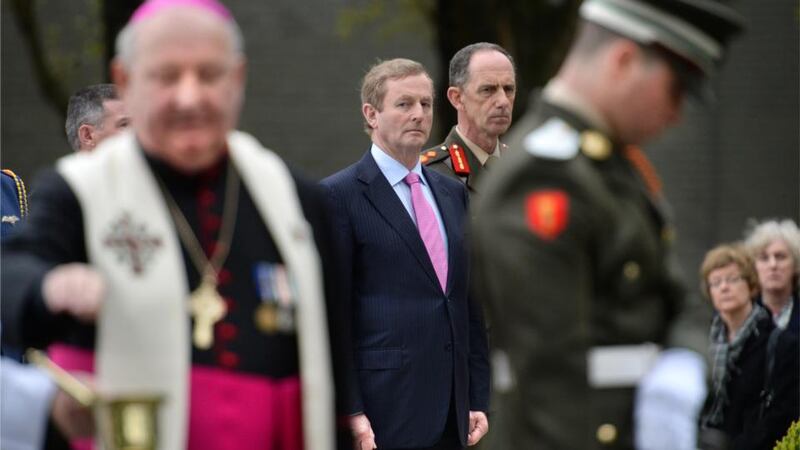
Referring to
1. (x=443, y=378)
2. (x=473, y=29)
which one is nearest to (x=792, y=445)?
(x=443, y=378)

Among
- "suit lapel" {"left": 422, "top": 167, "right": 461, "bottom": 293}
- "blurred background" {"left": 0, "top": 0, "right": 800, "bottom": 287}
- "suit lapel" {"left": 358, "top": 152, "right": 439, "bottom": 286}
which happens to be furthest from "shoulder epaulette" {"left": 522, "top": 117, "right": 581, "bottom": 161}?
"blurred background" {"left": 0, "top": 0, "right": 800, "bottom": 287}

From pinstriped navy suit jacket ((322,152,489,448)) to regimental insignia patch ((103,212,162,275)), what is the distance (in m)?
3.15

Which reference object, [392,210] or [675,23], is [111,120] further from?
[675,23]

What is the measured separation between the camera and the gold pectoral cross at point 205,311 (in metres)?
4.17

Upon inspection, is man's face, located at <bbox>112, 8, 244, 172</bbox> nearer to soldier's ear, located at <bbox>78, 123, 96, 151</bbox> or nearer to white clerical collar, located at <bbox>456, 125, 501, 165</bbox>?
soldier's ear, located at <bbox>78, 123, 96, 151</bbox>

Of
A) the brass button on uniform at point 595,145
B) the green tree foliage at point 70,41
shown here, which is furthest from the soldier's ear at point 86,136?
the green tree foliage at point 70,41

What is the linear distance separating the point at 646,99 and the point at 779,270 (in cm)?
660

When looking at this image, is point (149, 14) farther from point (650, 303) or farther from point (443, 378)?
point (443, 378)

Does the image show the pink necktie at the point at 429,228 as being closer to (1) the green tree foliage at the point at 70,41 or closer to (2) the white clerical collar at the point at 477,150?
(2) the white clerical collar at the point at 477,150

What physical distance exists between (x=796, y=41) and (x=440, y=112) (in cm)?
617

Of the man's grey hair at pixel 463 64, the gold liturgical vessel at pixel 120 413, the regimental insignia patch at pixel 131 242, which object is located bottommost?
the gold liturgical vessel at pixel 120 413

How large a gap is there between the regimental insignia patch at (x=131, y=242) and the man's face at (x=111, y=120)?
3441mm

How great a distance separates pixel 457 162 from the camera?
8.23 metres

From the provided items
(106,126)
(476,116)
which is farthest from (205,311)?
(476,116)
